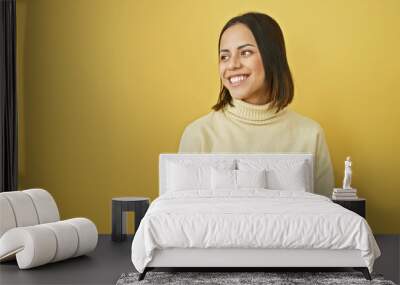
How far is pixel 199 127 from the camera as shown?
7023 mm

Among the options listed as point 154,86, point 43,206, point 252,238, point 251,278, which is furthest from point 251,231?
point 154,86

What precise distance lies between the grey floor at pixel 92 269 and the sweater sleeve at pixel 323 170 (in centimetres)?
92

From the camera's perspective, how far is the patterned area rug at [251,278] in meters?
4.69

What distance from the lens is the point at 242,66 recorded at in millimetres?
6828

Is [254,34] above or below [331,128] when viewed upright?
above

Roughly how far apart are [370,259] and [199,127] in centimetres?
278

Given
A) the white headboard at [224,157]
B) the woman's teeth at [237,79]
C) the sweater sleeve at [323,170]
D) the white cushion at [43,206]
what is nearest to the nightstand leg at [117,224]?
the white headboard at [224,157]

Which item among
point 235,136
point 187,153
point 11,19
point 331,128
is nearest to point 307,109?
point 331,128

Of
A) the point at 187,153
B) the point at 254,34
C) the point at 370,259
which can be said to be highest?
the point at 254,34

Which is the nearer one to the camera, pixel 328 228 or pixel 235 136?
pixel 328 228

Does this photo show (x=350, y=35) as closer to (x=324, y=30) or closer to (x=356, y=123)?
(x=324, y=30)

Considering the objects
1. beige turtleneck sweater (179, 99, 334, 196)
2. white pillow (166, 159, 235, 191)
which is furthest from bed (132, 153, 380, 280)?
beige turtleneck sweater (179, 99, 334, 196)

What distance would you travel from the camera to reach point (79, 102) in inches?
280

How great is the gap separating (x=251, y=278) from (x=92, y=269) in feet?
4.18
